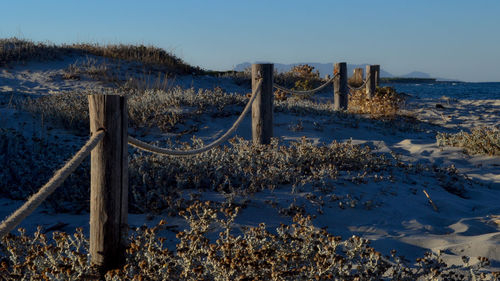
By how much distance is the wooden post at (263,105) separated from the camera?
6.92m

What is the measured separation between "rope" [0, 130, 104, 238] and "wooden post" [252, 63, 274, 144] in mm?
4176

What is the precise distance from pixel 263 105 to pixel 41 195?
4.81 metres

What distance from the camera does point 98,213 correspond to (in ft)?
10.0

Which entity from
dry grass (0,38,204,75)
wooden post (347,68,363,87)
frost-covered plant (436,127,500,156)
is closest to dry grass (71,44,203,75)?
dry grass (0,38,204,75)

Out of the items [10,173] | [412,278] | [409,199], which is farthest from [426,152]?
[10,173]

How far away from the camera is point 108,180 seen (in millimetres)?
3027

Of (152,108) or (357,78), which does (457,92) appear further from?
(152,108)

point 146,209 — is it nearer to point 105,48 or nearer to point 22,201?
point 22,201

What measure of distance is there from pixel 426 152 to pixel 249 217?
4.73 m

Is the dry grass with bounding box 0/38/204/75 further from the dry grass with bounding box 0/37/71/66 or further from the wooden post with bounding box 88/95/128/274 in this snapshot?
the wooden post with bounding box 88/95/128/274

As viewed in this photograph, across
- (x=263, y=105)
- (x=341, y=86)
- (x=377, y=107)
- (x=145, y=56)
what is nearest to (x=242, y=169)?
(x=263, y=105)

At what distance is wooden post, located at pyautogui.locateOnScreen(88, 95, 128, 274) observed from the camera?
118 inches

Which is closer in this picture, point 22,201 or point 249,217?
point 249,217

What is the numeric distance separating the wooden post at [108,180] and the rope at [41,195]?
0.10 meters
